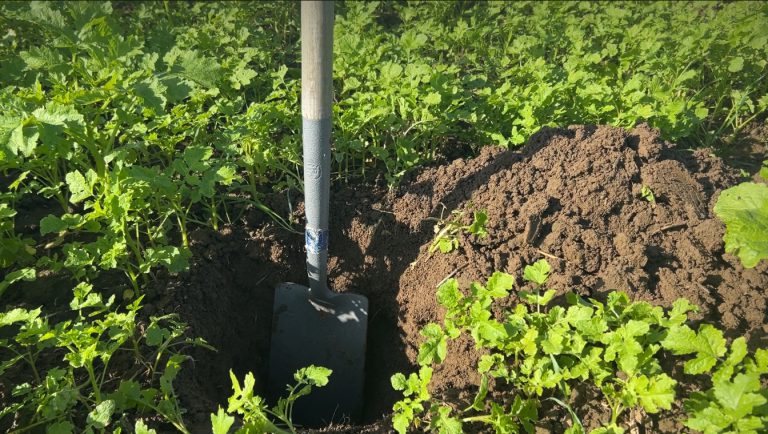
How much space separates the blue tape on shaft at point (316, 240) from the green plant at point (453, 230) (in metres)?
0.52

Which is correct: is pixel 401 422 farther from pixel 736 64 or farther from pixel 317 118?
pixel 736 64

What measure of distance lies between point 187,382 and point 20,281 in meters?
0.98

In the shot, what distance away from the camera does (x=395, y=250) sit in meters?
2.60

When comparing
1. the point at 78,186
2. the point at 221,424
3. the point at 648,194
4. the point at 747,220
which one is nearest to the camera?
the point at 221,424

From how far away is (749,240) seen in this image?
5.89ft

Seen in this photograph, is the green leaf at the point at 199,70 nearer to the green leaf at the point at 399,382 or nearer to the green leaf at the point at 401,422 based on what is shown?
the green leaf at the point at 399,382

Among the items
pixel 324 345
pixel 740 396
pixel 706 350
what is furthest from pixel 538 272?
pixel 324 345

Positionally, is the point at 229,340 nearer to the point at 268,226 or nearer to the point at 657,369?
the point at 268,226

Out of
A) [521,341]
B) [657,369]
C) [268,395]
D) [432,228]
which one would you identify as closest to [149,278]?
[268,395]

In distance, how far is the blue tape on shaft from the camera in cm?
220

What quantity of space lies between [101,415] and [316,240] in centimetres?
101

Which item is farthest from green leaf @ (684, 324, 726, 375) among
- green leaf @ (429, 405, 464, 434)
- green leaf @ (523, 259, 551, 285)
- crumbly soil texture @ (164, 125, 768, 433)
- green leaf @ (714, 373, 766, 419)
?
green leaf @ (429, 405, 464, 434)

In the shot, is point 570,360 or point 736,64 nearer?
point 570,360

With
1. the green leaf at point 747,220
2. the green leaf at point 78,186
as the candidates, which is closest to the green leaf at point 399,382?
the green leaf at point 747,220
